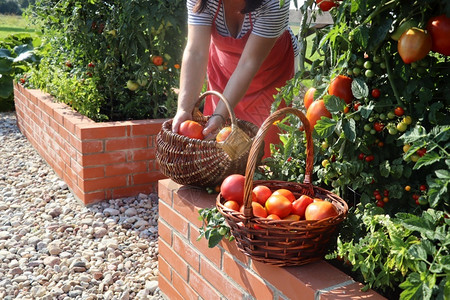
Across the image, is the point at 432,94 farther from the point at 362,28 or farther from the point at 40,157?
the point at 40,157

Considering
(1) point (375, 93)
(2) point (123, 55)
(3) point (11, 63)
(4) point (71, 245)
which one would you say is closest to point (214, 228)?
(1) point (375, 93)

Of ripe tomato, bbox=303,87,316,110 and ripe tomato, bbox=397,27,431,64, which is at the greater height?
ripe tomato, bbox=397,27,431,64

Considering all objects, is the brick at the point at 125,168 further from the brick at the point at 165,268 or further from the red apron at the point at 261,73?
the brick at the point at 165,268

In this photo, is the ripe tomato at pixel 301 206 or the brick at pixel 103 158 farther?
the brick at pixel 103 158

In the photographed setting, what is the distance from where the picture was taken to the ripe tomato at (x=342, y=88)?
1485mm

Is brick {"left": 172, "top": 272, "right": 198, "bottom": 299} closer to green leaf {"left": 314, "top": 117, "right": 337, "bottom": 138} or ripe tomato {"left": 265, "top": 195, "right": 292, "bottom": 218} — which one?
ripe tomato {"left": 265, "top": 195, "right": 292, "bottom": 218}

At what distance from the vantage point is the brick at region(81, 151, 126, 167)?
136 inches

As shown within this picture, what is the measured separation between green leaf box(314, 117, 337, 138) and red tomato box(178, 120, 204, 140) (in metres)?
0.66

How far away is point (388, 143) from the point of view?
1.51 m

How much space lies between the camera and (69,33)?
13.7 feet

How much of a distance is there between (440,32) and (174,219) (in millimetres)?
1345

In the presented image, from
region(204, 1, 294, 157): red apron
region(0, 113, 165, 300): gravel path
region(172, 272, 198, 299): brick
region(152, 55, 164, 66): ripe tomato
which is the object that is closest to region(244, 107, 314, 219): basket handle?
region(172, 272, 198, 299): brick

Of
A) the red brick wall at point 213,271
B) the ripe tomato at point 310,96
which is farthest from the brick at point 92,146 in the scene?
the ripe tomato at point 310,96

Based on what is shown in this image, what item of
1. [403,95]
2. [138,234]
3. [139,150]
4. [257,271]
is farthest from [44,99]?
[403,95]
